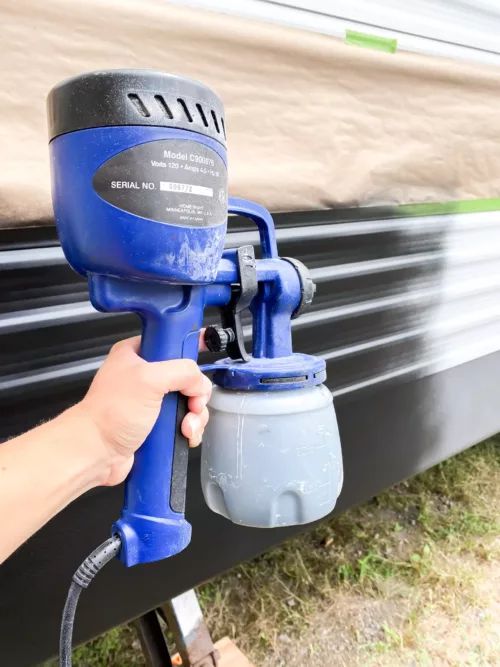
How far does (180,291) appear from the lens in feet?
2.66

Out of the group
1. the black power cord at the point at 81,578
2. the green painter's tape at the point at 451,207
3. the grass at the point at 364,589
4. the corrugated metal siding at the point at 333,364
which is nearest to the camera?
the black power cord at the point at 81,578

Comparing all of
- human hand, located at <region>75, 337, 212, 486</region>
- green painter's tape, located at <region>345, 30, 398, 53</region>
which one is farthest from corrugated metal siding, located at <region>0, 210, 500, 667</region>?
green painter's tape, located at <region>345, 30, 398, 53</region>

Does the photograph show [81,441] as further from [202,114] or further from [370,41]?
[370,41]

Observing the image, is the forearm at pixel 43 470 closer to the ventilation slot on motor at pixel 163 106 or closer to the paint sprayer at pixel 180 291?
the paint sprayer at pixel 180 291

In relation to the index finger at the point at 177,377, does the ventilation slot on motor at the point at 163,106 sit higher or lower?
higher

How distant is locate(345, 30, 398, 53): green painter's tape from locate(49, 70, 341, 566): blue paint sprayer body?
0.54 metres

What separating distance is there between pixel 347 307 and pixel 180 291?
0.74 m

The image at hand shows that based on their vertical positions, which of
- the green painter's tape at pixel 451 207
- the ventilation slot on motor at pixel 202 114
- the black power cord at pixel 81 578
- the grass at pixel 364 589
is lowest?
the grass at pixel 364 589

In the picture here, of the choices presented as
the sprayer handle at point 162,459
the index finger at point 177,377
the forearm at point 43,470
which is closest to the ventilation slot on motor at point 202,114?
the sprayer handle at point 162,459

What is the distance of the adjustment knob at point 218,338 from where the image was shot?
0.90m

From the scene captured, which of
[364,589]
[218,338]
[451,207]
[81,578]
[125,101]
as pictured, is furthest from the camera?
[364,589]

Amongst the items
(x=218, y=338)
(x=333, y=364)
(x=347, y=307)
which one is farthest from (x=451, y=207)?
(x=218, y=338)

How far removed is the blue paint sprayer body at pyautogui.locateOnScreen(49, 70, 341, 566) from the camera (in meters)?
0.70

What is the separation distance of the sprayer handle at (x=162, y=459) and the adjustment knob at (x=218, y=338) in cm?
5
